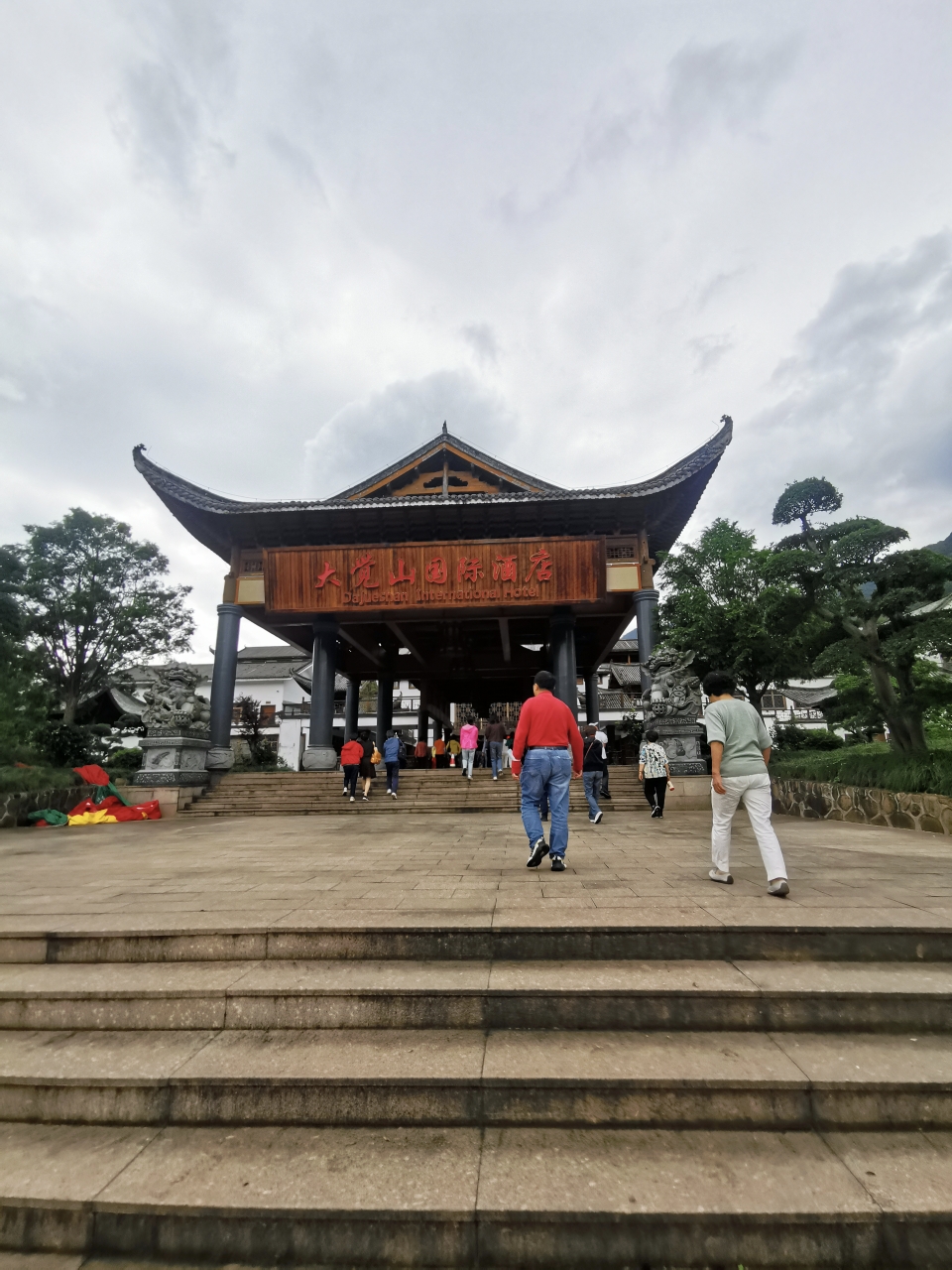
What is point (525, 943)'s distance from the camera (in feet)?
9.37

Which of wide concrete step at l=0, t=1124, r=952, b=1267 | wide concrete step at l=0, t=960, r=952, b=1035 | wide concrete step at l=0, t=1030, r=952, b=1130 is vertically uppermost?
wide concrete step at l=0, t=960, r=952, b=1035

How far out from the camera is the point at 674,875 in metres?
4.31

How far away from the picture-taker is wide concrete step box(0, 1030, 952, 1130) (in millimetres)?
2062

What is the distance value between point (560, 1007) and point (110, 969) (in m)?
2.21

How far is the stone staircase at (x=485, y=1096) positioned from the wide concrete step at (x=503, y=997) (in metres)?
0.01

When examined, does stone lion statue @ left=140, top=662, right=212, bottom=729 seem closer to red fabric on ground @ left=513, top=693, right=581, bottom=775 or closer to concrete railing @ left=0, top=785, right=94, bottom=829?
concrete railing @ left=0, top=785, right=94, bottom=829

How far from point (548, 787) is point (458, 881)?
0.95m

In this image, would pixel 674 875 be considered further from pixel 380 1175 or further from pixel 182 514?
pixel 182 514

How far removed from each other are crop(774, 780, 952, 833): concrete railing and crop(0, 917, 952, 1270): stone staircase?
6.02 meters

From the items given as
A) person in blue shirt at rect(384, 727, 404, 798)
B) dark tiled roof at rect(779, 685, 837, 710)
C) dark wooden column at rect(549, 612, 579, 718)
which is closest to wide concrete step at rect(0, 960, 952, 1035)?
person in blue shirt at rect(384, 727, 404, 798)

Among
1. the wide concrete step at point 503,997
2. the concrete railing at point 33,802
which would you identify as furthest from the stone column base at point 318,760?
the wide concrete step at point 503,997

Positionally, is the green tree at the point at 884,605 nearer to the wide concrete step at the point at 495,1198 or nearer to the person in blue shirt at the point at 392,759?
the person in blue shirt at the point at 392,759

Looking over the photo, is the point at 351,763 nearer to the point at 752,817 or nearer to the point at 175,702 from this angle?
the point at 175,702

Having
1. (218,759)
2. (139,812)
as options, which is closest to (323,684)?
(218,759)
